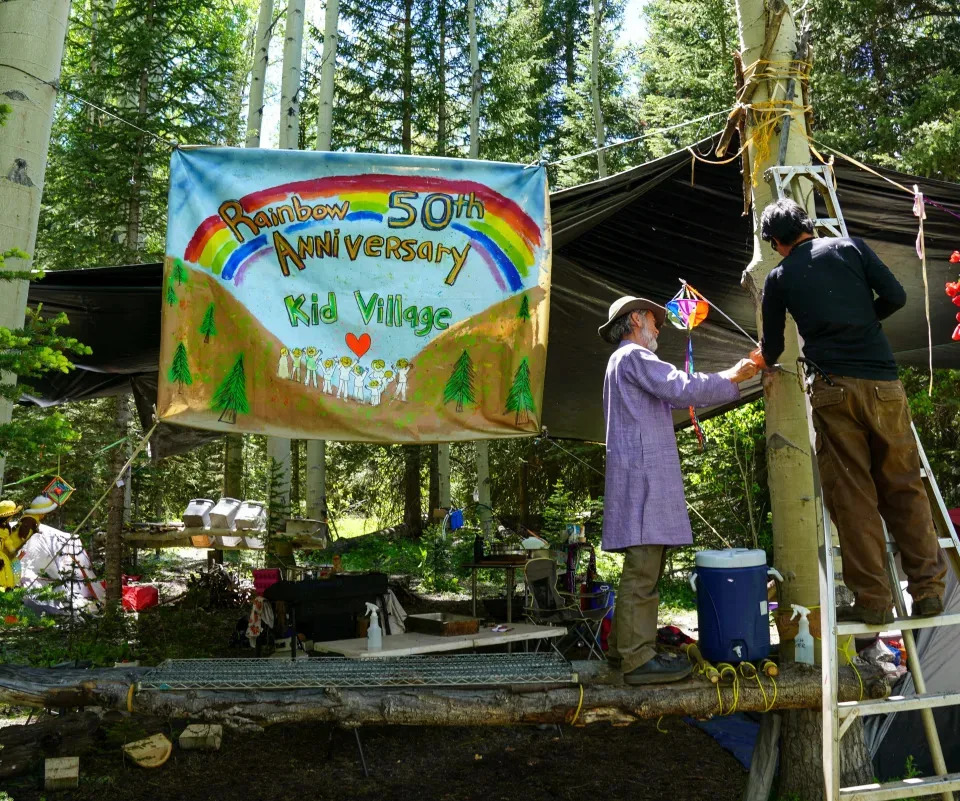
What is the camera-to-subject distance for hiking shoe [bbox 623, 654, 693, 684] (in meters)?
3.34

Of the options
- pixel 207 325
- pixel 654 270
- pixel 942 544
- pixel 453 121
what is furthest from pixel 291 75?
pixel 942 544

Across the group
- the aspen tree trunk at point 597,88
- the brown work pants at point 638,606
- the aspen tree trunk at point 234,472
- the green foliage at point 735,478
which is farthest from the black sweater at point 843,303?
the aspen tree trunk at point 597,88

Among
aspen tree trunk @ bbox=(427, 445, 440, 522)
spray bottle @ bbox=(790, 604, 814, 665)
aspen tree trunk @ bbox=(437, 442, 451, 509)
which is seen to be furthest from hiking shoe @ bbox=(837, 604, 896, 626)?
aspen tree trunk @ bbox=(427, 445, 440, 522)

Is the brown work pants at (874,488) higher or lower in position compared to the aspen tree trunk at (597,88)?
lower

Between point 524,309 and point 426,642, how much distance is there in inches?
85.1

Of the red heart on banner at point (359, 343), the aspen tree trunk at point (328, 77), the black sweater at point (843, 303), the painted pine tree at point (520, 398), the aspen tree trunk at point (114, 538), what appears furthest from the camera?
the aspen tree trunk at point (328, 77)

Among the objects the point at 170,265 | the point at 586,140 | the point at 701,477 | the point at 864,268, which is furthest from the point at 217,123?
the point at 864,268

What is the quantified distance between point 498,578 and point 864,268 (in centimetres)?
917

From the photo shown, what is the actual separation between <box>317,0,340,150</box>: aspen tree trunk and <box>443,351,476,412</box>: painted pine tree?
23.6ft

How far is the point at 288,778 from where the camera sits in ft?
14.6

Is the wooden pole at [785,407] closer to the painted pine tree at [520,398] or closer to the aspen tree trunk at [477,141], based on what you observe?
the painted pine tree at [520,398]

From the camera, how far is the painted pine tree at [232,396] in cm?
430

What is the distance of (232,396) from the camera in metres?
4.33

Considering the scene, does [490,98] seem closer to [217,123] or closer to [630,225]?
[217,123]
